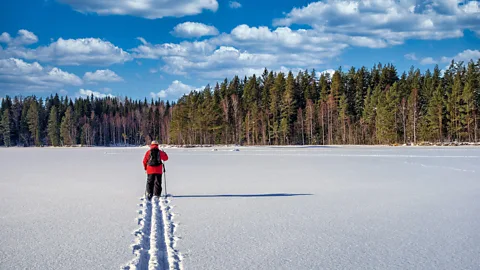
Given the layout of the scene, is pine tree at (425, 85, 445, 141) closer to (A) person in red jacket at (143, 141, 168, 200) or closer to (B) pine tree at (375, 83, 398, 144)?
(B) pine tree at (375, 83, 398, 144)

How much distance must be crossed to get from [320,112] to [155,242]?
243ft

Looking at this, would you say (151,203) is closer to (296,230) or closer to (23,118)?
(296,230)

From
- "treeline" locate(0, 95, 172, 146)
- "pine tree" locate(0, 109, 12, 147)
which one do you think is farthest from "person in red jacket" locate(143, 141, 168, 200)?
"pine tree" locate(0, 109, 12, 147)

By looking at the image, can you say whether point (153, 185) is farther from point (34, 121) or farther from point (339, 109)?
point (34, 121)

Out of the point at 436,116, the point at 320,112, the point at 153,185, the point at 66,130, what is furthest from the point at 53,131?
the point at 153,185

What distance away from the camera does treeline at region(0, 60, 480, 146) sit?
63.1 m

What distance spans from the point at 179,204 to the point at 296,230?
4.21 m

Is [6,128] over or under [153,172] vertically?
over

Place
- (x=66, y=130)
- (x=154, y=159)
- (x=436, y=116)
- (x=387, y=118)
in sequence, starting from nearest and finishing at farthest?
(x=154, y=159)
(x=436, y=116)
(x=387, y=118)
(x=66, y=130)

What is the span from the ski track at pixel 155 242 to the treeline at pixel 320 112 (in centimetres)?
5991

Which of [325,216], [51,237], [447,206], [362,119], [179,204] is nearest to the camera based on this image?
[51,237]

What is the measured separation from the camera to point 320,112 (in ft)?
258

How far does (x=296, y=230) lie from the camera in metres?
7.84

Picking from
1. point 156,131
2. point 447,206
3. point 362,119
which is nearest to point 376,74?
point 362,119
